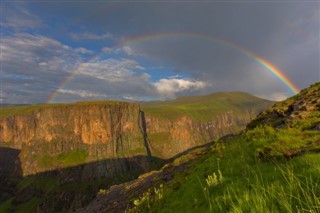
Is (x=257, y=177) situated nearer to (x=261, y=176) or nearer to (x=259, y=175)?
(x=261, y=176)

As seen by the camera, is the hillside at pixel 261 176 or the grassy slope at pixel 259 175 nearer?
the hillside at pixel 261 176

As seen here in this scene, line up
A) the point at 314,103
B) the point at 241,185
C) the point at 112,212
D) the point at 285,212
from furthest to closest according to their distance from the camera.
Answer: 1. the point at 112,212
2. the point at 314,103
3. the point at 241,185
4. the point at 285,212

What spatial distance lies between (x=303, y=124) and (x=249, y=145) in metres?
3.65

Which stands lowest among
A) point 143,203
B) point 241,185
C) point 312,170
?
point 143,203

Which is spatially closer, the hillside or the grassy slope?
the hillside

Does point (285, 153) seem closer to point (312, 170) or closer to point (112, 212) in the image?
point (312, 170)

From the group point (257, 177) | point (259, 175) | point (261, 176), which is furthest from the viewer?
point (259, 175)

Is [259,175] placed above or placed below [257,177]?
below

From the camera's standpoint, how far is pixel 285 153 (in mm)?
12695

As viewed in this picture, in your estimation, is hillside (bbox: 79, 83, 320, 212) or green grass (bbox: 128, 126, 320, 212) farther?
green grass (bbox: 128, 126, 320, 212)

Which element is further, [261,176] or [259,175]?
[259,175]

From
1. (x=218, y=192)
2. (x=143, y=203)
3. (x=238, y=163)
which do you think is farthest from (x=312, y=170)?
(x=143, y=203)

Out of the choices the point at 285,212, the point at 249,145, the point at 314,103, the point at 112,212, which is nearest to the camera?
the point at 285,212

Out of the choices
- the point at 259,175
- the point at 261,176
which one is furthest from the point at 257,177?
the point at 259,175
